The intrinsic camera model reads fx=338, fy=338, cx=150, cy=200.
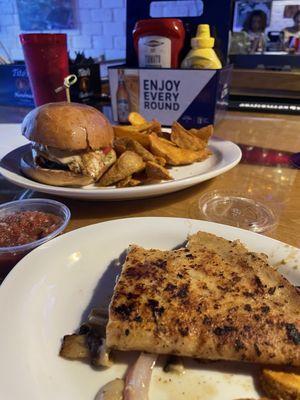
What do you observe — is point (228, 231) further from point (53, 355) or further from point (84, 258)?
point (53, 355)

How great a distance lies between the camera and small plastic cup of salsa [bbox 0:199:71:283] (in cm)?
90

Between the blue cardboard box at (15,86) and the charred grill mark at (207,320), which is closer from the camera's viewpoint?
the charred grill mark at (207,320)

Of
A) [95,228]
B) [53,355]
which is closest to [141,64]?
[95,228]

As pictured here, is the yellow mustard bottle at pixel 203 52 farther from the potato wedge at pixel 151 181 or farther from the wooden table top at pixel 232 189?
the potato wedge at pixel 151 181

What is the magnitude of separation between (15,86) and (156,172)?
83.1 inches

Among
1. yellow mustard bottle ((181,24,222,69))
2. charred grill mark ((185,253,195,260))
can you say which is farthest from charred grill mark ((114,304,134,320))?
yellow mustard bottle ((181,24,222,69))

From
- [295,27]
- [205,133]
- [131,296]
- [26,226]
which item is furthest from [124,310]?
[295,27]

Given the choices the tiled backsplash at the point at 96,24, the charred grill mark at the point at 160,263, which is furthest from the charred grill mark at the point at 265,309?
the tiled backsplash at the point at 96,24

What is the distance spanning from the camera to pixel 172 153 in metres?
1.47

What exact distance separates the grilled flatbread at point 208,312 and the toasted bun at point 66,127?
660mm

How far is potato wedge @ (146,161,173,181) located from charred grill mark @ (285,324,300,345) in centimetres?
74

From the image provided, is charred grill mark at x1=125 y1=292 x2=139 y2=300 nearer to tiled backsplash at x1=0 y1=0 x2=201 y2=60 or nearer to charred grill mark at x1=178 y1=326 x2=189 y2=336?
charred grill mark at x1=178 y1=326 x2=189 y2=336

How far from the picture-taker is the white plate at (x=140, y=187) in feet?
3.94

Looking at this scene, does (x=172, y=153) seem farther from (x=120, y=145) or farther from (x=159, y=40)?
(x=159, y=40)
